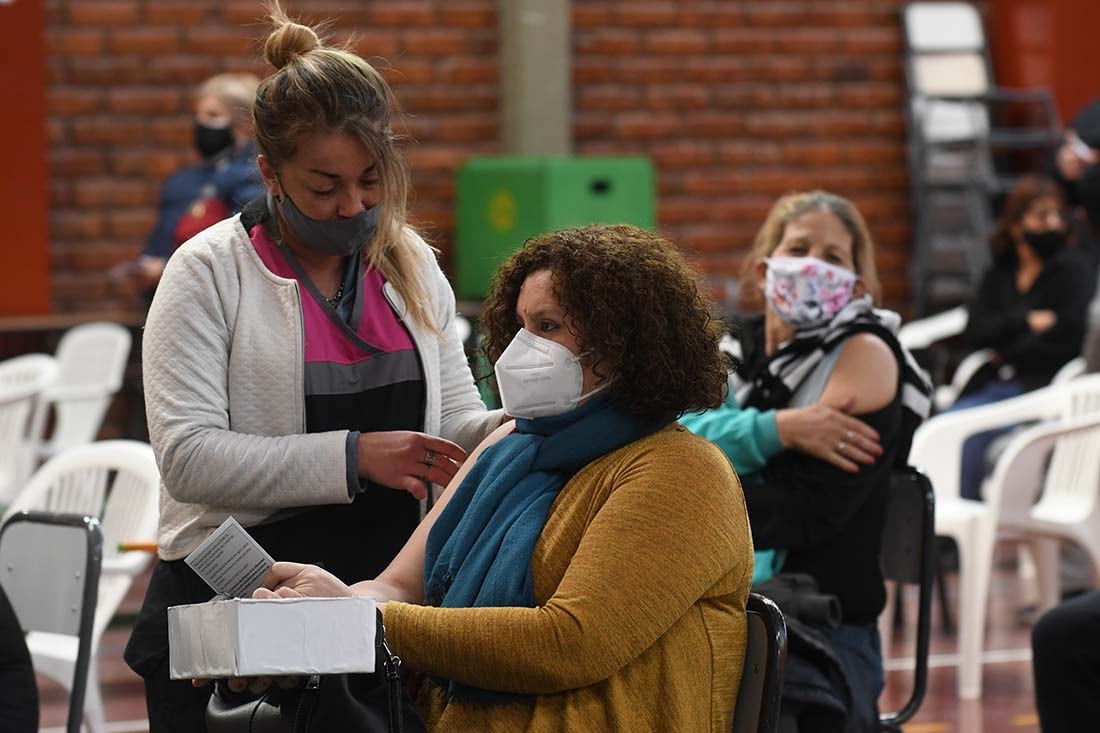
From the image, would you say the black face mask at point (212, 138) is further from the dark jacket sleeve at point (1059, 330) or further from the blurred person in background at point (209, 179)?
the dark jacket sleeve at point (1059, 330)

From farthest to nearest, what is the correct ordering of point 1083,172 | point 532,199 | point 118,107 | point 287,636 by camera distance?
point 118,107
point 532,199
point 1083,172
point 287,636

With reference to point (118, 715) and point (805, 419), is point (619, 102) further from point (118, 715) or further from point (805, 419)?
point (805, 419)

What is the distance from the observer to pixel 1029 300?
621 cm

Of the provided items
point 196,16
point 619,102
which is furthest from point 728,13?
point 196,16

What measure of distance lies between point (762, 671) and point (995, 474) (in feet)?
9.34

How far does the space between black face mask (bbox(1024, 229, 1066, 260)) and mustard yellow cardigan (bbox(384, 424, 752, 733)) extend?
14.9ft

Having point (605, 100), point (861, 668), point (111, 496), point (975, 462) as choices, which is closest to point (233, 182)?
point (111, 496)

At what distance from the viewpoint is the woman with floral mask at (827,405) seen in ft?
9.37

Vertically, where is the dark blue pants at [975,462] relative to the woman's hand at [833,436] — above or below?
below

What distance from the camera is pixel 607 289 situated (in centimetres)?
202

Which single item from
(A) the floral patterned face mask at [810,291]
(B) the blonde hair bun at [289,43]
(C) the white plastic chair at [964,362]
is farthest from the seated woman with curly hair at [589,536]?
(C) the white plastic chair at [964,362]

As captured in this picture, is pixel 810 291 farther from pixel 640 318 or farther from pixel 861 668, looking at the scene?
pixel 640 318

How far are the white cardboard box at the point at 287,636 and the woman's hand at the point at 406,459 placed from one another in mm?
407

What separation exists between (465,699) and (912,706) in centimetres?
111
